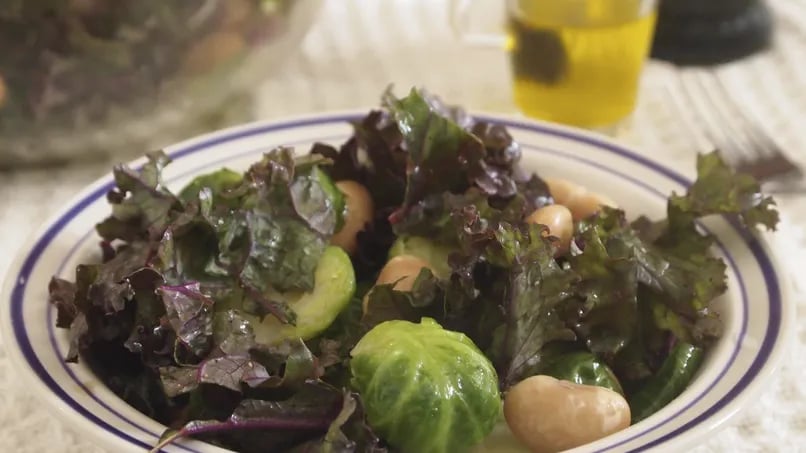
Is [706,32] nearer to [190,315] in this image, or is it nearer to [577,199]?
[577,199]

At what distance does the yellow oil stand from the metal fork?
160 millimetres

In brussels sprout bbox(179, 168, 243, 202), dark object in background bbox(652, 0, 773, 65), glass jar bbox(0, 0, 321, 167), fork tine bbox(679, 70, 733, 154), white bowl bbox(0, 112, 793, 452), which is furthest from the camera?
dark object in background bbox(652, 0, 773, 65)

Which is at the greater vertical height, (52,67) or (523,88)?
(52,67)

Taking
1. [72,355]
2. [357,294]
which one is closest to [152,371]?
[72,355]

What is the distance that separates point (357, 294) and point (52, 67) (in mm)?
802

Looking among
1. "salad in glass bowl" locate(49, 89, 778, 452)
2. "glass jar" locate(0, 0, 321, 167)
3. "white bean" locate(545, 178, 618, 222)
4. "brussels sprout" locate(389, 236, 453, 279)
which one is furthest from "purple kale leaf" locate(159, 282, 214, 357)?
"glass jar" locate(0, 0, 321, 167)

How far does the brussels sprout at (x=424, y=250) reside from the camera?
4.01 ft

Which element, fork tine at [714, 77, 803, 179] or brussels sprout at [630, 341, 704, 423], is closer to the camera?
brussels sprout at [630, 341, 704, 423]

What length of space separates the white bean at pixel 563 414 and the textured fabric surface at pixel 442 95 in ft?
0.97

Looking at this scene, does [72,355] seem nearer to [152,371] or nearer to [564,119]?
[152,371]

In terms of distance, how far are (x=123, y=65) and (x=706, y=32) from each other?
1452 millimetres

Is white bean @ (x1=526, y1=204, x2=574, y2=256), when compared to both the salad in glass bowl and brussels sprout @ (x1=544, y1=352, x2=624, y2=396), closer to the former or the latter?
the salad in glass bowl

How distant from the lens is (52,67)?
65.0 inches

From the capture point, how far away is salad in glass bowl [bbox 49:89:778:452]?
96cm
